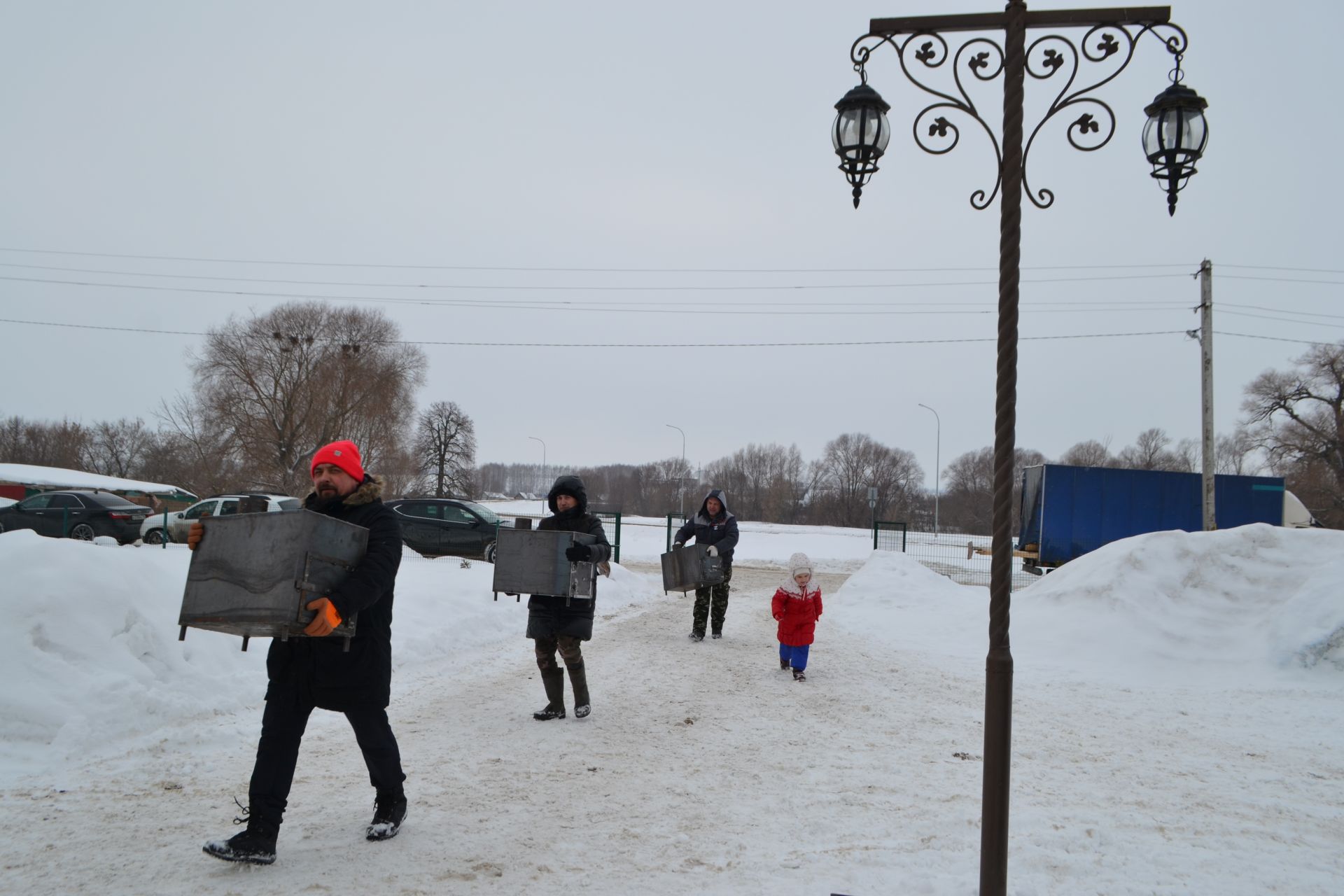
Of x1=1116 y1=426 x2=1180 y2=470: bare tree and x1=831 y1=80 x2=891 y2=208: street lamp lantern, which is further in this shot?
x1=1116 y1=426 x2=1180 y2=470: bare tree

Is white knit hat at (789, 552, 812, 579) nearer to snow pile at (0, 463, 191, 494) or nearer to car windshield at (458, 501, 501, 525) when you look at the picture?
car windshield at (458, 501, 501, 525)

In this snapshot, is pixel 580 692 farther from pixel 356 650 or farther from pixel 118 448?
pixel 118 448

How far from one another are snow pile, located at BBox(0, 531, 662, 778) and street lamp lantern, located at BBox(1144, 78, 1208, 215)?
266 inches

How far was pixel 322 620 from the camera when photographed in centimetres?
368

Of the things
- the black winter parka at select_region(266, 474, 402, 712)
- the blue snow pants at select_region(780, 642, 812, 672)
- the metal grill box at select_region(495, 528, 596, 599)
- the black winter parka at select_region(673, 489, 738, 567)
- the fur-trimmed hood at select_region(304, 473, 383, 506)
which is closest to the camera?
the black winter parka at select_region(266, 474, 402, 712)

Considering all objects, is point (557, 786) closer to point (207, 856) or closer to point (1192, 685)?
point (207, 856)

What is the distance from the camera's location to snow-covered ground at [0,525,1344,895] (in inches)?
156

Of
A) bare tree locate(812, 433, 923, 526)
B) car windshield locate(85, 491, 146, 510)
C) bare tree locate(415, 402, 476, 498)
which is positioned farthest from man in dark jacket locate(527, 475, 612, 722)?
bare tree locate(812, 433, 923, 526)

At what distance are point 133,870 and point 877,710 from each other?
18.5 feet

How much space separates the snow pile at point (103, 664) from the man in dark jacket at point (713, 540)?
17.2ft

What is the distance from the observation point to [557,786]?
514 cm


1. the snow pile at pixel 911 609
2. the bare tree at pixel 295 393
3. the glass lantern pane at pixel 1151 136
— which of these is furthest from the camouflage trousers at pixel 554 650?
the bare tree at pixel 295 393

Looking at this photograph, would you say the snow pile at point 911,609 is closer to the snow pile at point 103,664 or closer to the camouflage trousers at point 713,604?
the camouflage trousers at point 713,604

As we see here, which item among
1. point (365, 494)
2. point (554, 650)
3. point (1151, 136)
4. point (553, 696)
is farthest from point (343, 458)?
point (1151, 136)
